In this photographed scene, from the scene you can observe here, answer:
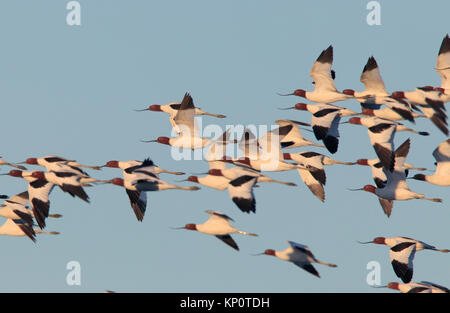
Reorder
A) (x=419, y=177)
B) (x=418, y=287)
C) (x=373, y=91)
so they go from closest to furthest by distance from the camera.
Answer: (x=418, y=287) < (x=373, y=91) < (x=419, y=177)

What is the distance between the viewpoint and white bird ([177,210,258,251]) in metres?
43.5

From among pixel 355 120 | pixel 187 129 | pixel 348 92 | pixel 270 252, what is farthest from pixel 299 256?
pixel 348 92

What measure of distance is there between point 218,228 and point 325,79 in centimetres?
726

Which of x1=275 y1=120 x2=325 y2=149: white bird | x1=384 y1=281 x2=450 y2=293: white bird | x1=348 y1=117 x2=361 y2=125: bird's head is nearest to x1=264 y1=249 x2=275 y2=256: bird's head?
x1=384 y1=281 x2=450 y2=293: white bird

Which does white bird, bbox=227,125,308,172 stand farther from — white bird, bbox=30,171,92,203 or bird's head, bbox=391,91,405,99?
white bird, bbox=30,171,92,203

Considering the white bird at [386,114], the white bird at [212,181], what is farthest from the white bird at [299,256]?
the white bird at [386,114]

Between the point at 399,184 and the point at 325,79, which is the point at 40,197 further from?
the point at 399,184

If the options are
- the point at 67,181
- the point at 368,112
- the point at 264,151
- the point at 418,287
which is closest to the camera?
the point at 418,287

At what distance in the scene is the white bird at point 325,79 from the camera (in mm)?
47188

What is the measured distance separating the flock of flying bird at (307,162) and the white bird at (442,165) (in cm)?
3

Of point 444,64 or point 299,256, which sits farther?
point 444,64

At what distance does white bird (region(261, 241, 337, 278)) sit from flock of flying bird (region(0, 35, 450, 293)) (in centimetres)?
8

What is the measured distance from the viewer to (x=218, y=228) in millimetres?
43781

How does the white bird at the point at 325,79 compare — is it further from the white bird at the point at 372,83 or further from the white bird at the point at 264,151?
the white bird at the point at 264,151
